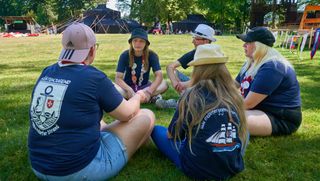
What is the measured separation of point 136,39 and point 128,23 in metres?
49.8

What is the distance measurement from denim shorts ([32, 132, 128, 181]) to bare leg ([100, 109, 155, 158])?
0.06 m

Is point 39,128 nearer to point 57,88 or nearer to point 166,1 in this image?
point 57,88

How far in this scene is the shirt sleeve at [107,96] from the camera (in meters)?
2.66

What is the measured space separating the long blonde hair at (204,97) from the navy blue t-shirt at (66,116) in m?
0.62

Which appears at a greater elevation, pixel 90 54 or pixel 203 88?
pixel 90 54

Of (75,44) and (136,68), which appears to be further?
(136,68)

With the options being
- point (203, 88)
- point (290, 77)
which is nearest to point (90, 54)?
point (203, 88)

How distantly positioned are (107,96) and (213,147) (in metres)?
0.94

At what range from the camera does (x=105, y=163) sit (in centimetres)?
288

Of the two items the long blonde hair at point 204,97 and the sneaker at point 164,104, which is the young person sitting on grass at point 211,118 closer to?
the long blonde hair at point 204,97

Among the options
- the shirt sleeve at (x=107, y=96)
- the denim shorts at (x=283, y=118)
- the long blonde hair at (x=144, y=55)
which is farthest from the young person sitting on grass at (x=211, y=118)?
the long blonde hair at (x=144, y=55)

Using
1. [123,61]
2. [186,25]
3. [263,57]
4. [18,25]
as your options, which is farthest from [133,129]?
[18,25]

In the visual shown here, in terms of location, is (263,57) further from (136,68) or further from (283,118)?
(136,68)

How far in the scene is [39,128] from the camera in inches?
102
